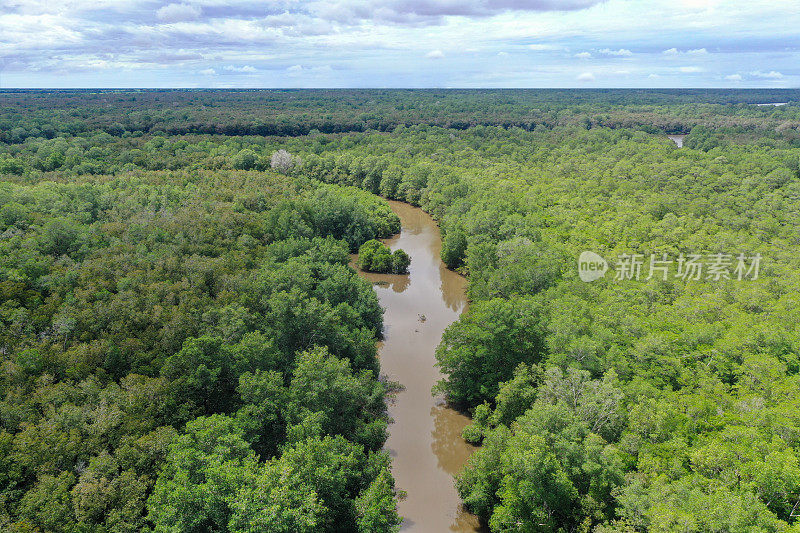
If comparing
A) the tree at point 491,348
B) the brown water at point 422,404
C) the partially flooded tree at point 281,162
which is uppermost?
the partially flooded tree at point 281,162

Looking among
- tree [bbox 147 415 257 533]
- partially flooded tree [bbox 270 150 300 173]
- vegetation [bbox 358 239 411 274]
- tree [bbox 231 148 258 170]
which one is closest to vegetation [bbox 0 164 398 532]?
tree [bbox 147 415 257 533]

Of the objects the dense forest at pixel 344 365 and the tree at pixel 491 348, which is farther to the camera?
the tree at pixel 491 348

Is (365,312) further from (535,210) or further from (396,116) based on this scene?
(396,116)

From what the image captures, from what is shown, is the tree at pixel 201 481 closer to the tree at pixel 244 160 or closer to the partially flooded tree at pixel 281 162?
the tree at pixel 244 160

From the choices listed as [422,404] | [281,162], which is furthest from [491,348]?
[281,162]

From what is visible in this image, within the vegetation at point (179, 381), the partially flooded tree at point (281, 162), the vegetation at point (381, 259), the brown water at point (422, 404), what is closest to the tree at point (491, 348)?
the brown water at point (422, 404)

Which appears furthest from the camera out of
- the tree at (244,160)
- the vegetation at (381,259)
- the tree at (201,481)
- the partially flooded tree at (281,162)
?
the partially flooded tree at (281,162)

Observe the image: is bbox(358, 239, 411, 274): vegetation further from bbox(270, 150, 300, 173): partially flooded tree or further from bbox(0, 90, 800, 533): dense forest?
bbox(270, 150, 300, 173): partially flooded tree
